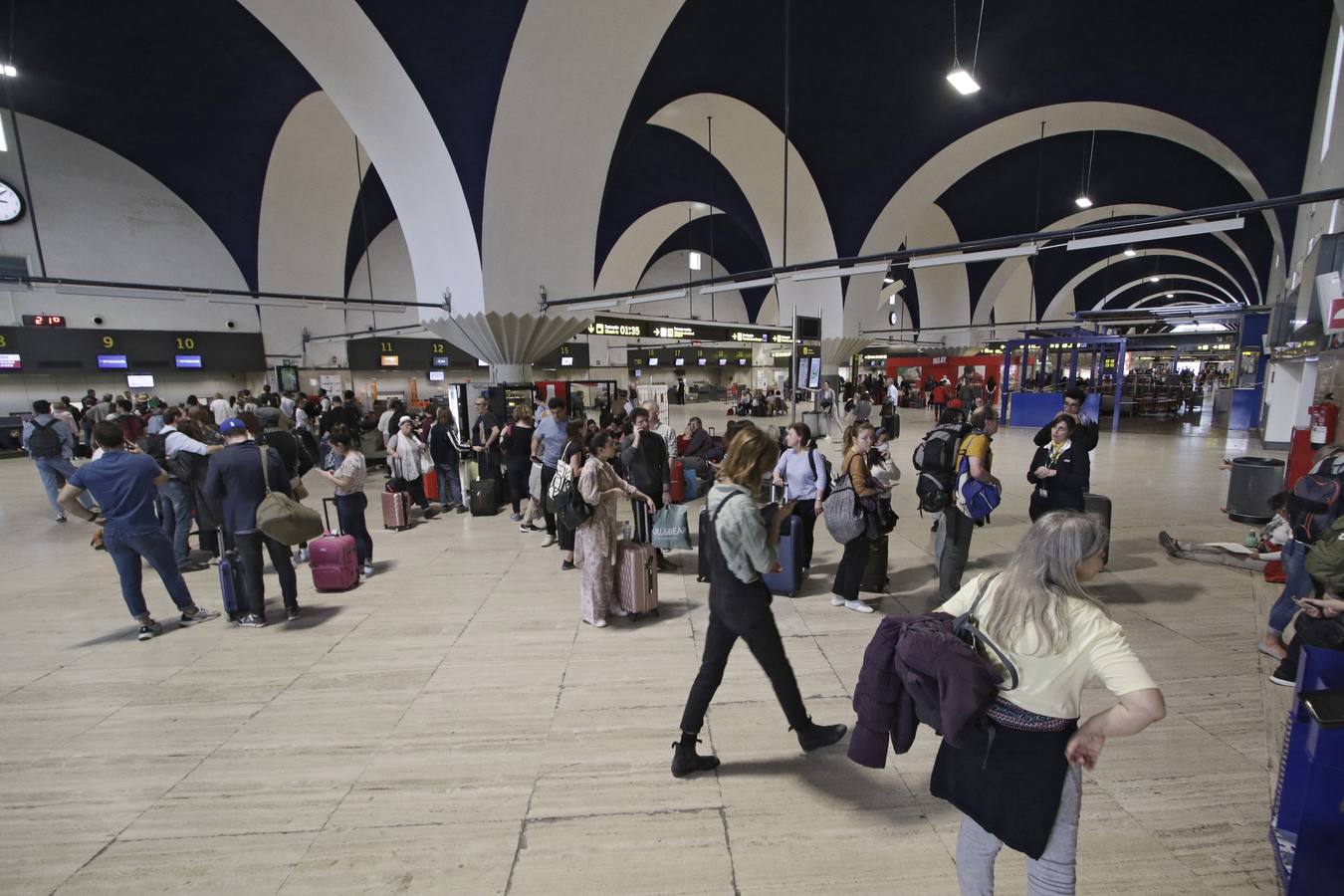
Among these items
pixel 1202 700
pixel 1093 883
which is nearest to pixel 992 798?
pixel 1093 883

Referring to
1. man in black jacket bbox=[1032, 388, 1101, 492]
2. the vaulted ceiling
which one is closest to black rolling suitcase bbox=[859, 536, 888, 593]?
man in black jacket bbox=[1032, 388, 1101, 492]

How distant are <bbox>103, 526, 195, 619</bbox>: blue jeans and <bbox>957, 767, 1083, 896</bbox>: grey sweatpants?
5.17 m

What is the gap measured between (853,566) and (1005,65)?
14.9m

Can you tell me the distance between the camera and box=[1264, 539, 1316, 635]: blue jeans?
135 inches

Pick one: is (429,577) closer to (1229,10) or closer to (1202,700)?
(1202,700)

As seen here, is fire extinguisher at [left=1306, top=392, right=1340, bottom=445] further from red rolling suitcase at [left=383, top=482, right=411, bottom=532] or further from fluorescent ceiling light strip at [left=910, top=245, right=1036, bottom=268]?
red rolling suitcase at [left=383, top=482, right=411, bottom=532]

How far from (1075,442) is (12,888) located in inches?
253

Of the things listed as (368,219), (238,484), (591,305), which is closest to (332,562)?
(238,484)

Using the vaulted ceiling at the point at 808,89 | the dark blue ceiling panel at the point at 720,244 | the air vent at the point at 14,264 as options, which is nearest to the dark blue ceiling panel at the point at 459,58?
the vaulted ceiling at the point at 808,89

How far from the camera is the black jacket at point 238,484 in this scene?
402 centimetres

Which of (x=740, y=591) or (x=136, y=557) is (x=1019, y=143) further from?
(x=136, y=557)

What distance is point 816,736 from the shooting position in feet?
8.64

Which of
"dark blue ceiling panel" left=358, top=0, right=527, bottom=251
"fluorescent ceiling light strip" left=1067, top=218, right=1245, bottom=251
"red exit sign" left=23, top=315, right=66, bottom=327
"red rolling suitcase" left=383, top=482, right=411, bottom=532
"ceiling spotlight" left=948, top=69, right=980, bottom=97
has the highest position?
"dark blue ceiling panel" left=358, top=0, right=527, bottom=251

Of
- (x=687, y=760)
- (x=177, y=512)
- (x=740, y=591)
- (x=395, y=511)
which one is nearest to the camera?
(x=740, y=591)
